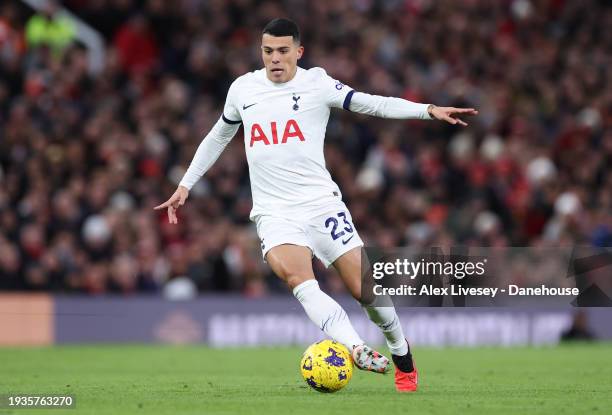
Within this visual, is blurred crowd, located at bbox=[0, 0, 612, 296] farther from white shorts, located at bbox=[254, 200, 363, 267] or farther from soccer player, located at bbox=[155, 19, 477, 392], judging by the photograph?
white shorts, located at bbox=[254, 200, 363, 267]

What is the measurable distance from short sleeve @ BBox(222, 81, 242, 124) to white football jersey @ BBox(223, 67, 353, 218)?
0.41 feet

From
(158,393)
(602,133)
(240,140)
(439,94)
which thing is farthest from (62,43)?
(158,393)

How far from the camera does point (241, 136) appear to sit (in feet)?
74.0

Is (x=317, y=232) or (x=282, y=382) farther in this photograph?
(x=282, y=382)

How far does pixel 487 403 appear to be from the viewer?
31.2 ft

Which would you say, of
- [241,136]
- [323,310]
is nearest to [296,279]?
[323,310]

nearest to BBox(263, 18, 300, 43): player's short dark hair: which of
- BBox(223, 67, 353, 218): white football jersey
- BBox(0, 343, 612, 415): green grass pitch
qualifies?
BBox(223, 67, 353, 218): white football jersey

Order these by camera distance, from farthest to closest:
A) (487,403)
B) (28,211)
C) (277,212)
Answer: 1. (28,211)
2. (277,212)
3. (487,403)

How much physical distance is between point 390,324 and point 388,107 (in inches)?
66.1

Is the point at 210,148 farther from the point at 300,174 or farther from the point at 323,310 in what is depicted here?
the point at 323,310

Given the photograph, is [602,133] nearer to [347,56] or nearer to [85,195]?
[347,56]

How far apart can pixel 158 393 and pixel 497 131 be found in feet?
44.3

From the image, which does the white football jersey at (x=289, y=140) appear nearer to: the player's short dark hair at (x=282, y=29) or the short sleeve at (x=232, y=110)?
the short sleeve at (x=232, y=110)

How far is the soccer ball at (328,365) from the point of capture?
9.91 meters
